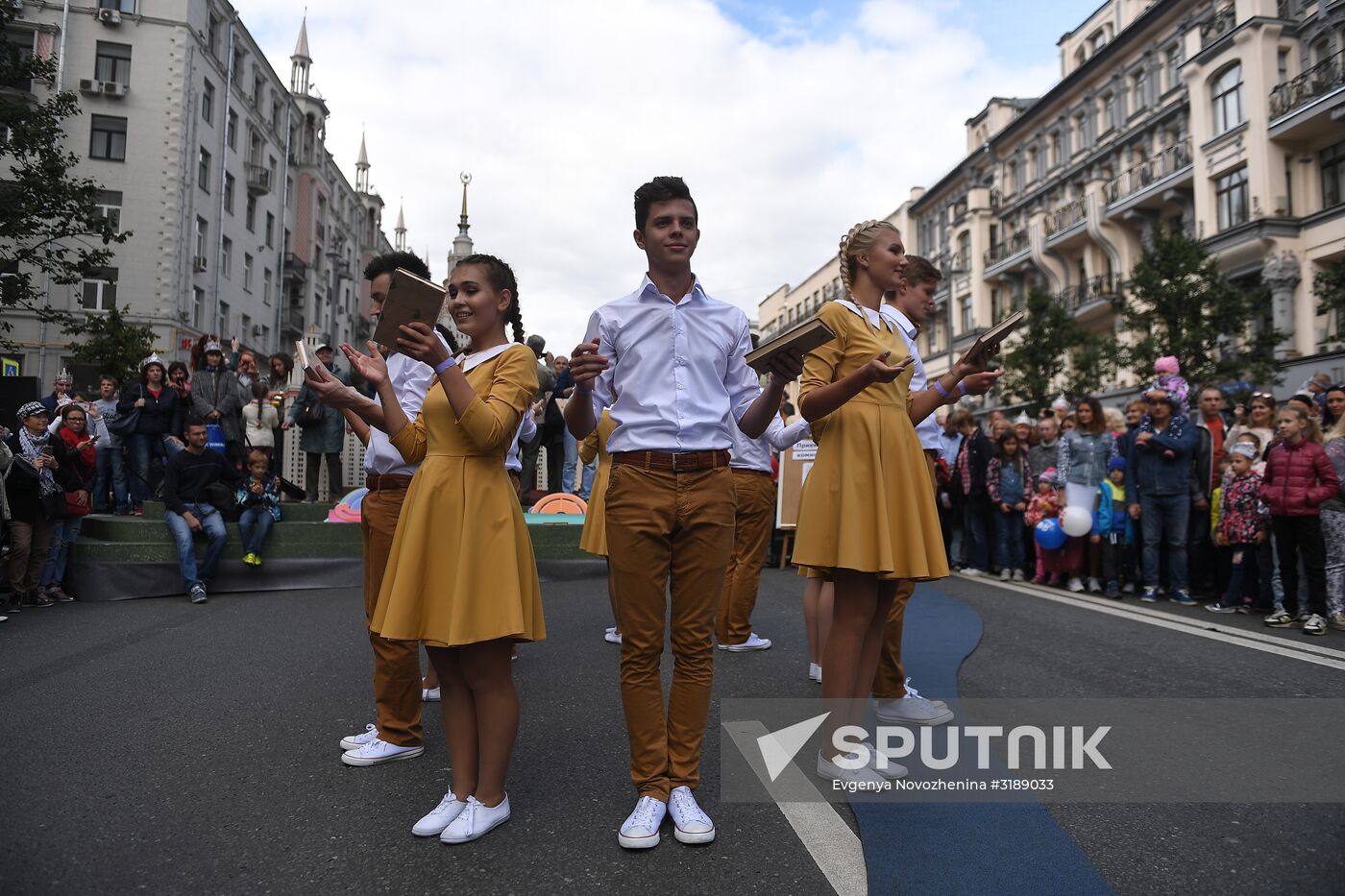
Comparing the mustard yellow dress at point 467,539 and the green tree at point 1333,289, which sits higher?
the green tree at point 1333,289

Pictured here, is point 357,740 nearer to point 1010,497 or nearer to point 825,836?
point 825,836

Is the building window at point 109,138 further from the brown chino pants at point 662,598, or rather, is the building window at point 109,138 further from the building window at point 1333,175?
the building window at point 1333,175

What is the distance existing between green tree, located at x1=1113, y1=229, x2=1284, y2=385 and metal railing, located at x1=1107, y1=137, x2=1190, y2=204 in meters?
9.68

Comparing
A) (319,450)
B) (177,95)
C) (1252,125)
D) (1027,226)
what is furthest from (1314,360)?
(177,95)

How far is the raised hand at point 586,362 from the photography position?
9.90ft

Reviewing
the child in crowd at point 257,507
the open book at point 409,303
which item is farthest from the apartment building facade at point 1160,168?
the open book at point 409,303

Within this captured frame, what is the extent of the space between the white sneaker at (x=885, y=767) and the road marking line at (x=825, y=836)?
0.28 metres

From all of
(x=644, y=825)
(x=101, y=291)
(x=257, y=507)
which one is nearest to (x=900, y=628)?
(x=644, y=825)

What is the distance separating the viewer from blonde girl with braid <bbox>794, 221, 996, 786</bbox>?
3451 millimetres

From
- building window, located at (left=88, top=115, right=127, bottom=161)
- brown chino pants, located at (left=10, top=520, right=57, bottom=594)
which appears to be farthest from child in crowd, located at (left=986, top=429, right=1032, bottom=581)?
building window, located at (left=88, top=115, right=127, bottom=161)

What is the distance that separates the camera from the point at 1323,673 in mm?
5160

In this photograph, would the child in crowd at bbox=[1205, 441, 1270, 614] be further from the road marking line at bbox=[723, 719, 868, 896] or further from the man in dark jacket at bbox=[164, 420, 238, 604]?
the man in dark jacket at bbox=[164, 420, 238, 604]

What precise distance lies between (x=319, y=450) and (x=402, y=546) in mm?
10142

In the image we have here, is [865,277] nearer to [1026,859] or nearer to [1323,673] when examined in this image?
[1026,859]
